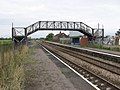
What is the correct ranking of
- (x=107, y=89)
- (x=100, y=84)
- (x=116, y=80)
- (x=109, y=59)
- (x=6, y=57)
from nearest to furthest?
1. (x=107, y=89)
2. (x=100, y=84)
3. (x=116, y=80)
4. (x=6, y=57)
5. (x=109, y=59)

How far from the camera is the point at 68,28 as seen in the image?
77.6 m

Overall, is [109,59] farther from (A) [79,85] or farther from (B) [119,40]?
(B) [119,40]

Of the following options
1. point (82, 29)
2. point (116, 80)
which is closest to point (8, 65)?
point (116, 80)

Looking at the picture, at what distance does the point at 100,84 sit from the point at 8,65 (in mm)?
5471

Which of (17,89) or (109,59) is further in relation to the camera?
(109,59)

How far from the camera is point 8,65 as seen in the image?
16.8 m

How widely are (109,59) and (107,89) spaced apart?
17.0 m

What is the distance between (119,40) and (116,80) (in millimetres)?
65934

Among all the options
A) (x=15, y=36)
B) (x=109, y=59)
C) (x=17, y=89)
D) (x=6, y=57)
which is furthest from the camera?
(x=15, y=36)

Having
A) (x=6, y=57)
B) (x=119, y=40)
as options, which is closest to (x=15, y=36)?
(x=119, y=40)

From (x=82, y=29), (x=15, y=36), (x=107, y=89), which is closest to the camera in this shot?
(x=107, y=89)

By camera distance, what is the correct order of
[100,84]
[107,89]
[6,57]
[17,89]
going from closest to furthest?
[17,89], [107,89], [100,84], [6,57]

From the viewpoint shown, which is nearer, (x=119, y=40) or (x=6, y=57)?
(x=6, y=57)

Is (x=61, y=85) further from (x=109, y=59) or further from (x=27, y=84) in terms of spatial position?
(x=109, y=59)
